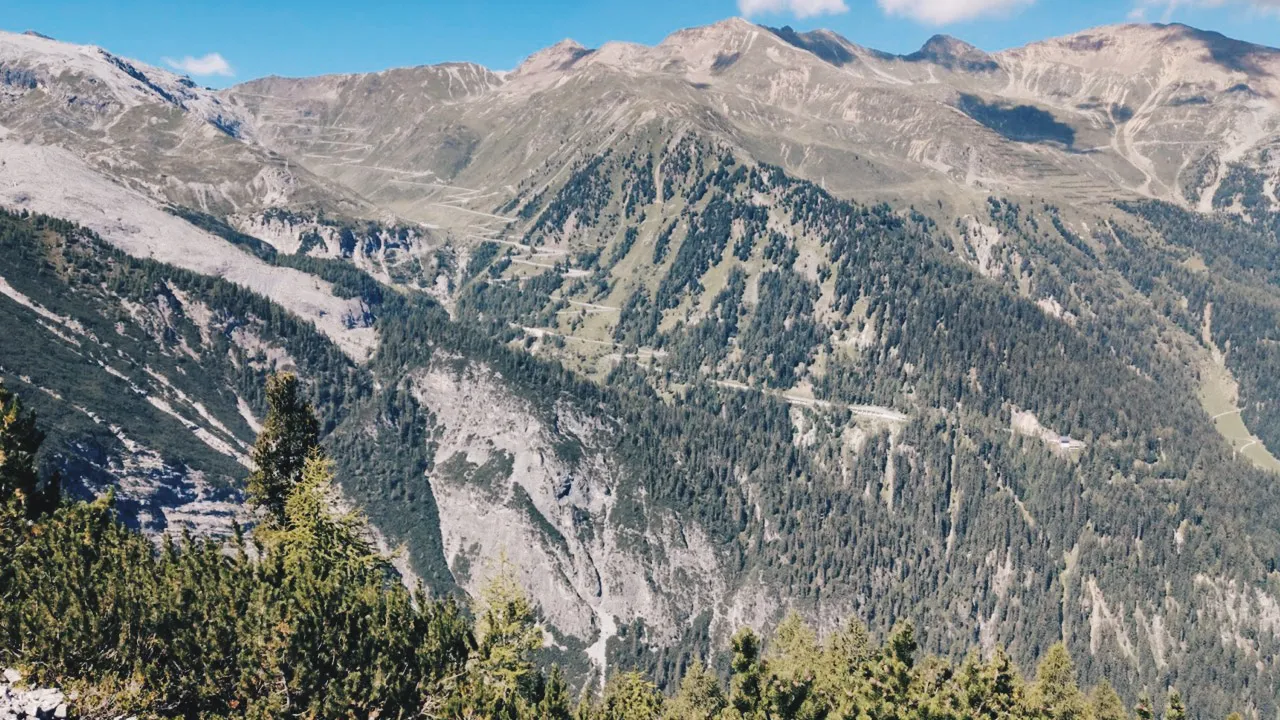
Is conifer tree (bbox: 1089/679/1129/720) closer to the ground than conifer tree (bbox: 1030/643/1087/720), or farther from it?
closer to the ground

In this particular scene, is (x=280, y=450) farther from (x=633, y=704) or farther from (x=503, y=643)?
(x=633, y=704)

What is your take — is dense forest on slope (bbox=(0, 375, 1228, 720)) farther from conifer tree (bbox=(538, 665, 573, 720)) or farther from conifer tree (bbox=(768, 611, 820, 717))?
conifer tree (bbox=(768, 611, 820, 717))

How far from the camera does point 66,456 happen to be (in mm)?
185875

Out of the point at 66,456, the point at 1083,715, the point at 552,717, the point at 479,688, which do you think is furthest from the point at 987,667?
the point at 66,456

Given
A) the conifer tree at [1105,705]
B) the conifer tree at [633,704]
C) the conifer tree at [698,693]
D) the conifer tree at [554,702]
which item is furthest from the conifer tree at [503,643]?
the conifer tree at [1105,705]

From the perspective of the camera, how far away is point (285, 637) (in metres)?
52.4

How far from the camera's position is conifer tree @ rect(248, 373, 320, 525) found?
8262 centimetres

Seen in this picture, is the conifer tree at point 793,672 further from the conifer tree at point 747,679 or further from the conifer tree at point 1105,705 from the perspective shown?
the conifer tree at point 1105,705

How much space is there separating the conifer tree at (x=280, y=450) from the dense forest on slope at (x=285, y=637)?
207 millimetres

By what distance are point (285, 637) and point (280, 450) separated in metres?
35.7

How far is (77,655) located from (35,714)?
3.46m

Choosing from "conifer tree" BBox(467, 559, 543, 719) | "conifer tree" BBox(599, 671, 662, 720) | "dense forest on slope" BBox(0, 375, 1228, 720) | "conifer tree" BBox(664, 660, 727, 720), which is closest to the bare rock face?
"dense forest on slope" BBox(0, 375, 1228, 720)

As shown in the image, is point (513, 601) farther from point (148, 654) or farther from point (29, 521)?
point (29, 521)

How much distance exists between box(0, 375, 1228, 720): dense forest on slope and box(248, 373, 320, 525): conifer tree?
207 mm
